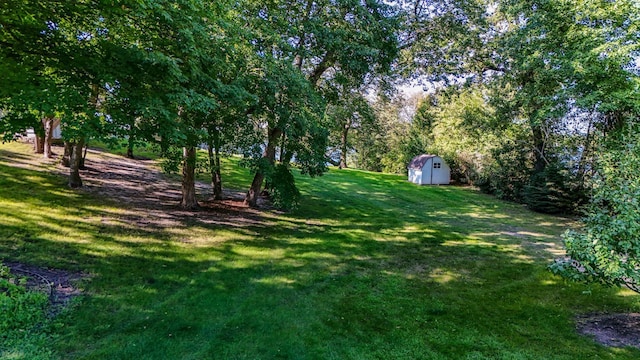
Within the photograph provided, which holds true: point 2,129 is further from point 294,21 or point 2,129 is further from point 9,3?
point 294,21

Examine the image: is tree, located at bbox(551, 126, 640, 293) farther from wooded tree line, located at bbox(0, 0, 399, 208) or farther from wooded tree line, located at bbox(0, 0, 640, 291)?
wooded tree line, located at bbox(0, 0, 399, 208)

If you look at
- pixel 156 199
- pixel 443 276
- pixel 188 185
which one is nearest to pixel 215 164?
pixel 188 185

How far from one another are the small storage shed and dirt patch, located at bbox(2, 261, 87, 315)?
20.1 m

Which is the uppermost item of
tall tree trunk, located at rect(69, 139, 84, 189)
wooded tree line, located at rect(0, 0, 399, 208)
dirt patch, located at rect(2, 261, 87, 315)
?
wooded tree line, located at rect(0, 0, 399, 208)

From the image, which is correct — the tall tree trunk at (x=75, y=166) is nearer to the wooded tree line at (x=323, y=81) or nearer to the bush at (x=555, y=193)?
the wooded tree line at (x=323, y=81)

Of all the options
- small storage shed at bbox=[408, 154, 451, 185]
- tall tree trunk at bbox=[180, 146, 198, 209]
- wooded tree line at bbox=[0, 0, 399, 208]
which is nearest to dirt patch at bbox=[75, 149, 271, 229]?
tall tree trunk at bbox=[180, 146, 198, 209]

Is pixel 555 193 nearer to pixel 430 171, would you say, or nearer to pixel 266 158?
pixel 430 171

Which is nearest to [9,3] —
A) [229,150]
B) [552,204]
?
[229,150]

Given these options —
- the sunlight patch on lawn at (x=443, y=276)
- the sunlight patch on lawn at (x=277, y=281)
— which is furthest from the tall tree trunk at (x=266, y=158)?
the sunlight patch on lawn at (x=443, y=276)

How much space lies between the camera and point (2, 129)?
4.92 metres

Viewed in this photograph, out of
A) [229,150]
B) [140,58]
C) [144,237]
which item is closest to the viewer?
[140,58]

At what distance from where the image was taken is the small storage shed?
22500 millimetres

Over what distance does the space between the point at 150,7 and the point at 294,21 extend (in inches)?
180

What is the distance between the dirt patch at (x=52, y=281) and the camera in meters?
4.65
